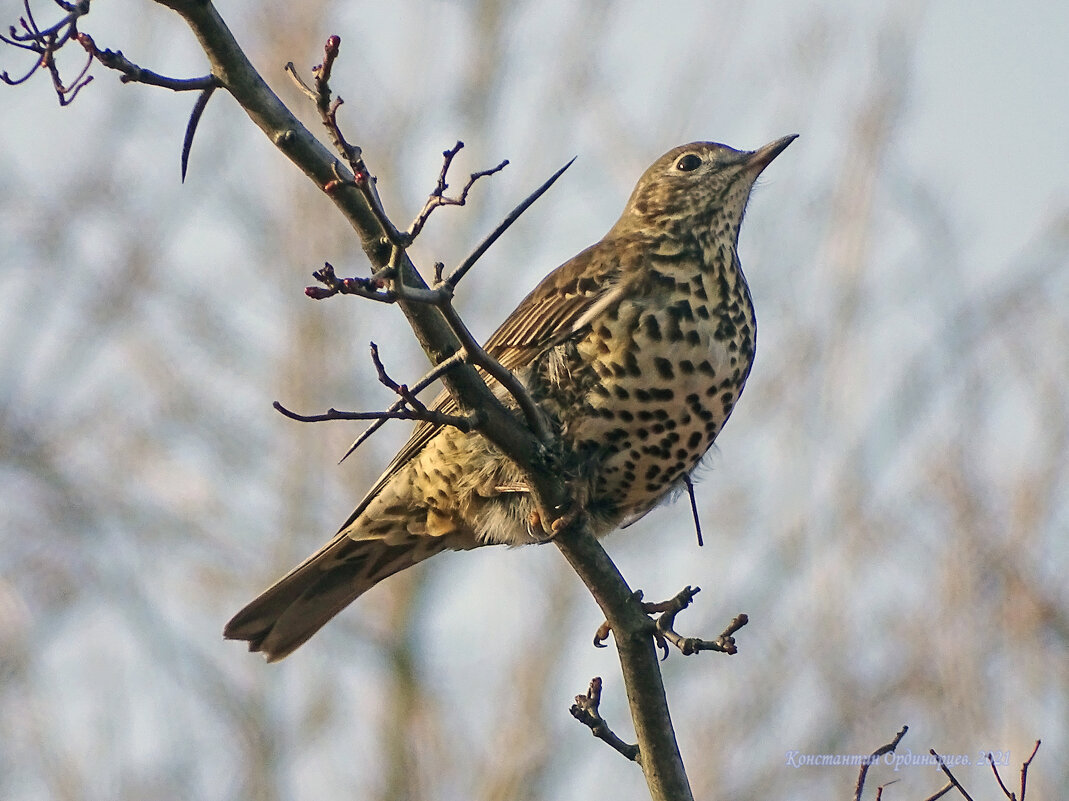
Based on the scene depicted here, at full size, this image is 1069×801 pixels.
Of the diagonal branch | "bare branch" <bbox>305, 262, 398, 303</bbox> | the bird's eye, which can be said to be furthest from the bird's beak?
"bare branch" <bbox>305, 262, 398, 303</bbox>

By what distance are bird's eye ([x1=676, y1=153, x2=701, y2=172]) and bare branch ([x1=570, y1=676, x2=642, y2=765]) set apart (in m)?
2.49

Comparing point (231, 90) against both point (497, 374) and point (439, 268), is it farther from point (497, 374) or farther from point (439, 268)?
point (497, 374)

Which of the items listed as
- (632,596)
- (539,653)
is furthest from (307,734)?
(632,596)

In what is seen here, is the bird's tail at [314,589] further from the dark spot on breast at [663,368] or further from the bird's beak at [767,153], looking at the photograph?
the bird's beak at [767,153]

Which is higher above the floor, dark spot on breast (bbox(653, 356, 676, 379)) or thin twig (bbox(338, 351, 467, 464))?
dark spot on breast (bbox(653, 356, 676, 379))

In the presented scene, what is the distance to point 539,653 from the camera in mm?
10125

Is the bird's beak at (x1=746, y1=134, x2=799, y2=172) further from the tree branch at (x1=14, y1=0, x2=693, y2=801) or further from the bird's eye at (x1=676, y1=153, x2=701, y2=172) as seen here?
the tree branch at (x1=14, y1=0, x2=693, y2=801)

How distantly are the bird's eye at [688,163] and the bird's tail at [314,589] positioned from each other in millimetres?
1715

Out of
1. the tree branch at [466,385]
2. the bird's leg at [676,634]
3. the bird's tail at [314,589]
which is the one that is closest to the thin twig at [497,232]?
the tree branch at [466,385]

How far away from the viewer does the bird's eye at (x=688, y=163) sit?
5512mm

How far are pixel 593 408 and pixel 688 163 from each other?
1559 millimetres

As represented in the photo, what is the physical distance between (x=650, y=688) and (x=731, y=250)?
6.88 feet

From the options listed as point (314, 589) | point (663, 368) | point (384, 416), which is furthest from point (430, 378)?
point (314, 589)

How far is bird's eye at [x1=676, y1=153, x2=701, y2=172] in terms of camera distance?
5.51 m
